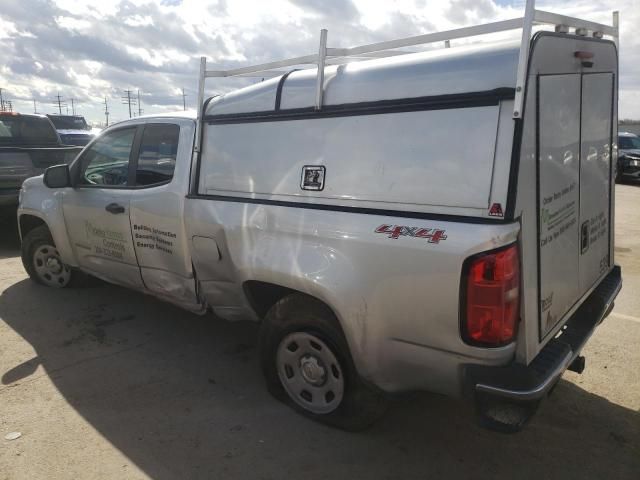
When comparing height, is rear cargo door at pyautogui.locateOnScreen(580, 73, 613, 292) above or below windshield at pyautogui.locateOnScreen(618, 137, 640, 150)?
below

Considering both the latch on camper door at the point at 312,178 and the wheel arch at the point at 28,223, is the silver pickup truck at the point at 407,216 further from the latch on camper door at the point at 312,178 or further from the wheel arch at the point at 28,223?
the wheel arch at the point at 28,223

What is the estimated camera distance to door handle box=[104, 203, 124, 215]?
13.2ft

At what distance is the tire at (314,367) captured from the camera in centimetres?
284

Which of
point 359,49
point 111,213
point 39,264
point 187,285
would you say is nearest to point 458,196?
point 359,49

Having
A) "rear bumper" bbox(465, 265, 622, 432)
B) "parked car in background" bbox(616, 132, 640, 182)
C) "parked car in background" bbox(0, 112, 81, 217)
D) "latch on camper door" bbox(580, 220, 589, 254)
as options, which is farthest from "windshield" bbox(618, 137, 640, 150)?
"rear bumper" bbox(465, 265, 622, 432)

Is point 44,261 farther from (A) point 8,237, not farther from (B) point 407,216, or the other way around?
(B) point 407,216

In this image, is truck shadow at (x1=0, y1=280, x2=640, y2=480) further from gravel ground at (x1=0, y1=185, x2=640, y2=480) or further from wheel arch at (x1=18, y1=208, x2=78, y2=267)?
wheel arch at (x1=18, y1=208, x2=78, y2=267)

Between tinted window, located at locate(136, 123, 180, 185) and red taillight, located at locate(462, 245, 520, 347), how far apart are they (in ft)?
7.62

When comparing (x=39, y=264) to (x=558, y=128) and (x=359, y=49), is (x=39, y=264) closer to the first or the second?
(x=359, y=49)

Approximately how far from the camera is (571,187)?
2.74 m

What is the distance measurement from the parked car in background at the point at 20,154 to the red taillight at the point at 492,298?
271 inches

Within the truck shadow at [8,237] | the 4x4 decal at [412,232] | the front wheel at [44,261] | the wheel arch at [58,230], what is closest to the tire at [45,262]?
the front wheel at [44,261]

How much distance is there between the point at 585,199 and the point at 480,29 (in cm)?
126

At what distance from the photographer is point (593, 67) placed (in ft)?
9.53
